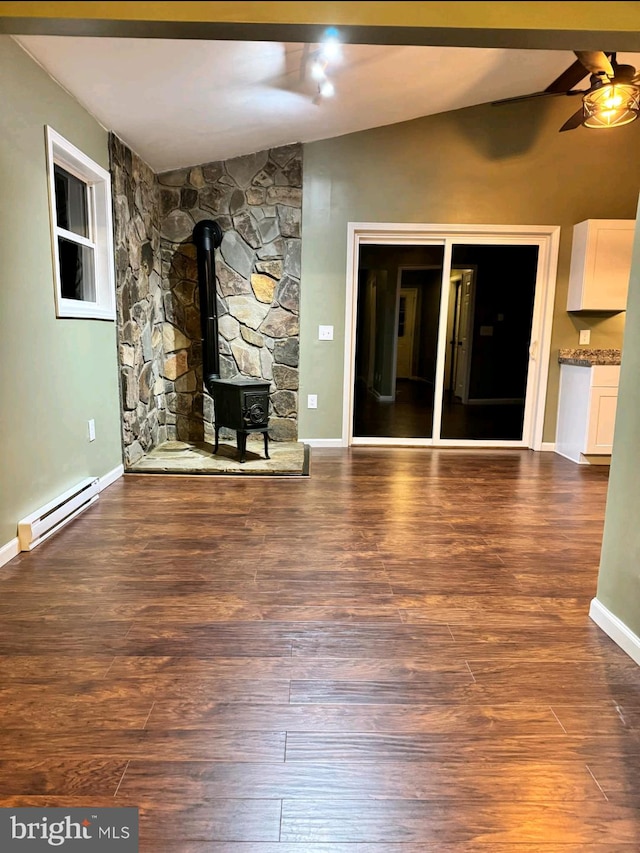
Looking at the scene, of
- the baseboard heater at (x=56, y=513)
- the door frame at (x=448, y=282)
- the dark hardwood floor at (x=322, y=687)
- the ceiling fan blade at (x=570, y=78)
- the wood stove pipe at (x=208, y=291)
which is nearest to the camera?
the dark hardwood floor at (x=322, y=687)

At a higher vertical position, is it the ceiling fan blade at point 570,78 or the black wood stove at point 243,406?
the ceiling fan blade at point 570,78

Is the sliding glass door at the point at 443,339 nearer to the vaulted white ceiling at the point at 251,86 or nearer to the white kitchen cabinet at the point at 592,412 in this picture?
the white kitchen cabinet at the point at 592,412

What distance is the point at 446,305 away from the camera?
5.06m

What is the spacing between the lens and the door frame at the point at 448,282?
4898 mm

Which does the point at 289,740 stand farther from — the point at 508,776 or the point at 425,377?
the point at 425,377

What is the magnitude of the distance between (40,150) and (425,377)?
3.77 meters

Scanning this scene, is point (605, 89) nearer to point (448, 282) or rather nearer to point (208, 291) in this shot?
point (448, 282)

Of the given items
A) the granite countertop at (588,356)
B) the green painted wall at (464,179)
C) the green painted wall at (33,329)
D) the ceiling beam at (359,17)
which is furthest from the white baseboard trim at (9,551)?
the granite countertop at (588,356)

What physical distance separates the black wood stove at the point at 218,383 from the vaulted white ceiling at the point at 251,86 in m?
0.72

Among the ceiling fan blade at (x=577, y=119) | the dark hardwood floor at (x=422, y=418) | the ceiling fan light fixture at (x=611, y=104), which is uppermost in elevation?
the ceiling fan blade at (x=577, y=119)

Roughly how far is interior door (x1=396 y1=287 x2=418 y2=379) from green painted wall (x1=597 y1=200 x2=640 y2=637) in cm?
343

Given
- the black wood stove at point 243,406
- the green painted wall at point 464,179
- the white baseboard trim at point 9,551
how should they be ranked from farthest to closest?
1. the green painted wall at point 464,179
2. the black wood stove at point 243,406
3. the white baseboard trim at point 9,551

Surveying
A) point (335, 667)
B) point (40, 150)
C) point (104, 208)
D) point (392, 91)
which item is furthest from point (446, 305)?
point (335, 667)

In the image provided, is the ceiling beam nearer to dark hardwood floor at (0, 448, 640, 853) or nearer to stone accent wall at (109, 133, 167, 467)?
dark hardwood floor at (0, 448, 640, 853)
